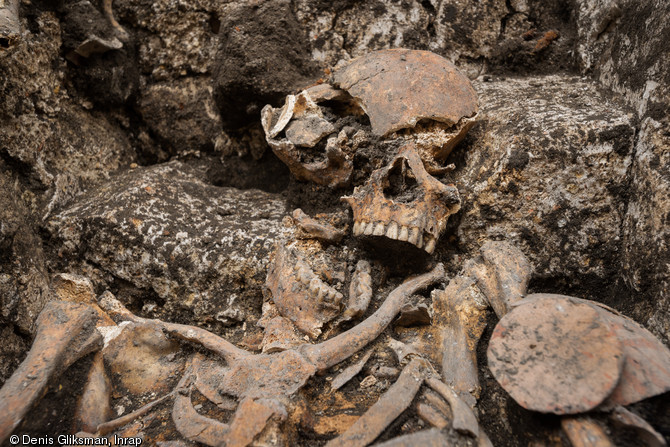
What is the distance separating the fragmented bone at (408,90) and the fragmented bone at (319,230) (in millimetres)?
416

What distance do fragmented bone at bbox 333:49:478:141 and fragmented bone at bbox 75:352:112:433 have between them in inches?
49.2

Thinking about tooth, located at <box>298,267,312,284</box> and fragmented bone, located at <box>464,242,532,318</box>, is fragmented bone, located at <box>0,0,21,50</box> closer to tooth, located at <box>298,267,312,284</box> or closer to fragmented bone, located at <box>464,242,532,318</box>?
tooth, located at <box>298,267,312,284</box>

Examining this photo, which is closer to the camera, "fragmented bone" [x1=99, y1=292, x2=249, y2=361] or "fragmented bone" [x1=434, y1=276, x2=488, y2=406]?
"fragmented bone" [x1=434, y1=276, x2=488, y2=406]

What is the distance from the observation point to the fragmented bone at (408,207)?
1642 mm

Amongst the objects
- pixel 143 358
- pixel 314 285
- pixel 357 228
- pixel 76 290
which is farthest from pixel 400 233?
pixel 76 290

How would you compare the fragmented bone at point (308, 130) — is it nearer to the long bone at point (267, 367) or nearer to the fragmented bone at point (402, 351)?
the long bone at point (267, 367)

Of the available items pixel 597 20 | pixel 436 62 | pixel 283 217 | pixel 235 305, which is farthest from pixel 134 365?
pixel 597 20

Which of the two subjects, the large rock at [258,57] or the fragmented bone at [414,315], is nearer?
the fragmented bone at [414,315]

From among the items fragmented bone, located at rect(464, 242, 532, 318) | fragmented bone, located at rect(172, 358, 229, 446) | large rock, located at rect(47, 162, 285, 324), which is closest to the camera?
fragmented bone, located at rect(172, 358, 229, 446)

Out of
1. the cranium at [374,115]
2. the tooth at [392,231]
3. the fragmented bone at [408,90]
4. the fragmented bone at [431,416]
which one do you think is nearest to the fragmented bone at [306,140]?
the cranium at [374,115]

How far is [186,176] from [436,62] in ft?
4.37

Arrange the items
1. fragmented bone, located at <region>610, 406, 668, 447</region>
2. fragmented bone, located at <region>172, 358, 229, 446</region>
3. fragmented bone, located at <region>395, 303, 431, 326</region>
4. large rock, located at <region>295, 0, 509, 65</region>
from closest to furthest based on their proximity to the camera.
Answer: fragmented bone, located at <region>610, 406, 668, 447</region>
fragmented bone, located at <region>172, 358, 229, 446</region>
fragmented bone, located at <region>395, 303, 431, 326</region>
large rock, located at <region>295, 0, 509, 65</region>

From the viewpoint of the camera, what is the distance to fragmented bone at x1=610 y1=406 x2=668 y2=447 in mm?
964

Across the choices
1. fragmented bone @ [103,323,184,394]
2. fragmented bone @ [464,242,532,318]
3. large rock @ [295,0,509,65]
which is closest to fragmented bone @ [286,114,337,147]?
large rock @ [295,0,509,65]
